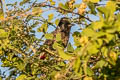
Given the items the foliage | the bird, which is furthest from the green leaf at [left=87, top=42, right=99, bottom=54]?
the bird

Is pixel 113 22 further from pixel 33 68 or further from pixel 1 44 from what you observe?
pixel 33 68

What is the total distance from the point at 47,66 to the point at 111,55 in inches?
42.7

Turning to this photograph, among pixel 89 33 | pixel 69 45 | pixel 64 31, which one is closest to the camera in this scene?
pixel 89 33

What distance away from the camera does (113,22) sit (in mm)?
977

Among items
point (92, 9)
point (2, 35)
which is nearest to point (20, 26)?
point (2, 35)

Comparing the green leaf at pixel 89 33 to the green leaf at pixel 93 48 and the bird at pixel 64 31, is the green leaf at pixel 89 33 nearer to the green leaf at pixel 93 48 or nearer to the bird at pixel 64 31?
the green leaf at pixel 93 48

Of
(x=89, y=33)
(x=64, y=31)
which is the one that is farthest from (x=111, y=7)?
(x=64, y=31)

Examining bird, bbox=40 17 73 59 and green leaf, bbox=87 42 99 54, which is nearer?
green leaf, bbox=87 42 99 54

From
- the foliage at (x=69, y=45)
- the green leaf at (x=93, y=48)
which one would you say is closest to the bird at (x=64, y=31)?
the foliage at (x=69, y=45)

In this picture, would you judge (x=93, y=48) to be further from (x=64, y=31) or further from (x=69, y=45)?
(x=64, y=31)

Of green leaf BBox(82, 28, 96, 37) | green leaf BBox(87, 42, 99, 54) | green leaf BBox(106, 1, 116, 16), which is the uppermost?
green leaf BBox(106, 1, 116, 16)

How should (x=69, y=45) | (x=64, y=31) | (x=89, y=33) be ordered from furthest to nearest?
(x=64, y=31), (x=69, y=45), (x=89, y=33)

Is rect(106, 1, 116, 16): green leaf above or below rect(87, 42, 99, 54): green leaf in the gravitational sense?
above

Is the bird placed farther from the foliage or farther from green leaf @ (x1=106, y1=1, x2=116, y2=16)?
green leaf @ (x1=106, y1=1, x2=116, y2=16)
